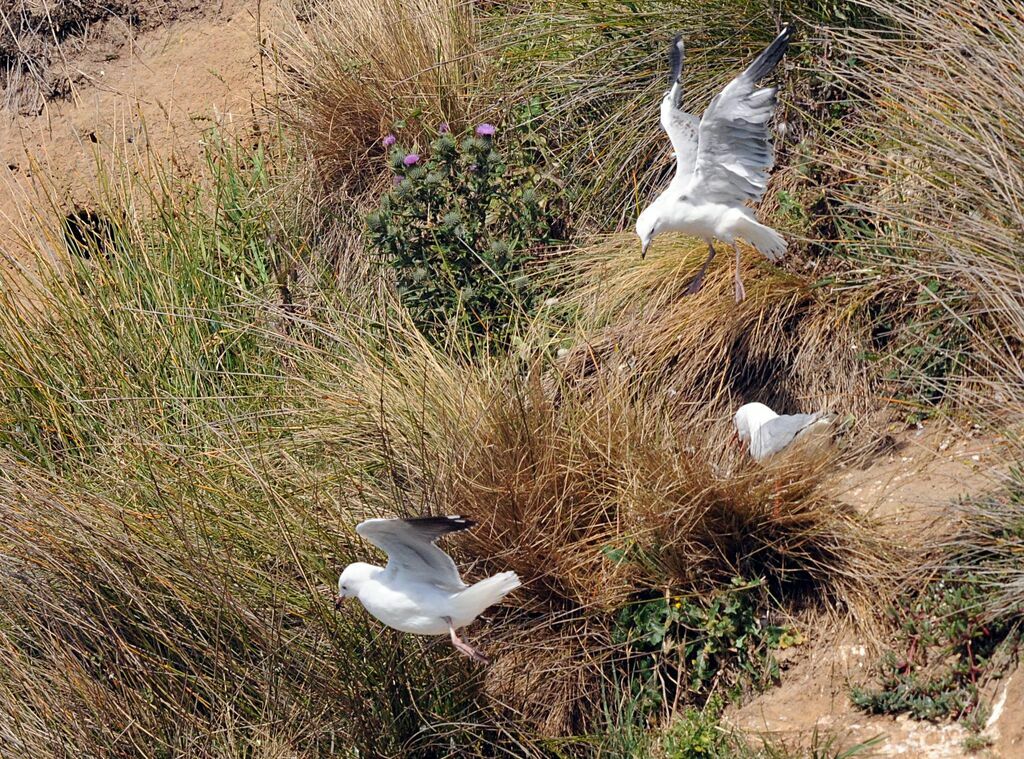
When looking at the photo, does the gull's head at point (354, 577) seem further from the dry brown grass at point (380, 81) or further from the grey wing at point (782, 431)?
the dry brown grass at point (380, 81)

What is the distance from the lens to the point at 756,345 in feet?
18.2

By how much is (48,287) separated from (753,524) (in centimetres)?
354

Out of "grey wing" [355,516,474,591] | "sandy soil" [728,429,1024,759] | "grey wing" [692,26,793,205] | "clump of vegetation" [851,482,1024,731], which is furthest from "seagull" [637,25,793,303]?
"grey wing" [355,516,474,591]

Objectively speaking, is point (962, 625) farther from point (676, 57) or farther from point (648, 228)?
point (676, 57)

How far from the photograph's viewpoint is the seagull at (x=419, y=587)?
4055 mm

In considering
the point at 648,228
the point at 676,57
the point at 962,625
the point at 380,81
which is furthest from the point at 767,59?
the point at 380,81

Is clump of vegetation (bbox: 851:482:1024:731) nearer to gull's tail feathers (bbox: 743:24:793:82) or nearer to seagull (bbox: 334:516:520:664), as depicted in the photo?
seagull (bbox: 334:516:520:664)

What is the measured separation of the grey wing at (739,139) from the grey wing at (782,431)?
931 mm

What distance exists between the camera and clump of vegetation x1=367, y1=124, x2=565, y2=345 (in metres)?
6.30

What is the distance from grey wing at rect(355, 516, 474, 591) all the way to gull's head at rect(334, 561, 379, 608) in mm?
74

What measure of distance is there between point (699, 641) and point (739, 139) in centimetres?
185

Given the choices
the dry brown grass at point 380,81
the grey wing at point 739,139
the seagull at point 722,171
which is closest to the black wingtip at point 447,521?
the seagull at point 722,171

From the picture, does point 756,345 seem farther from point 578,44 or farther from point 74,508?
point 74,508

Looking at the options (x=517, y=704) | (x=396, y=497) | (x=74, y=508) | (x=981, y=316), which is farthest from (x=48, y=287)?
(x=981, y=316)
